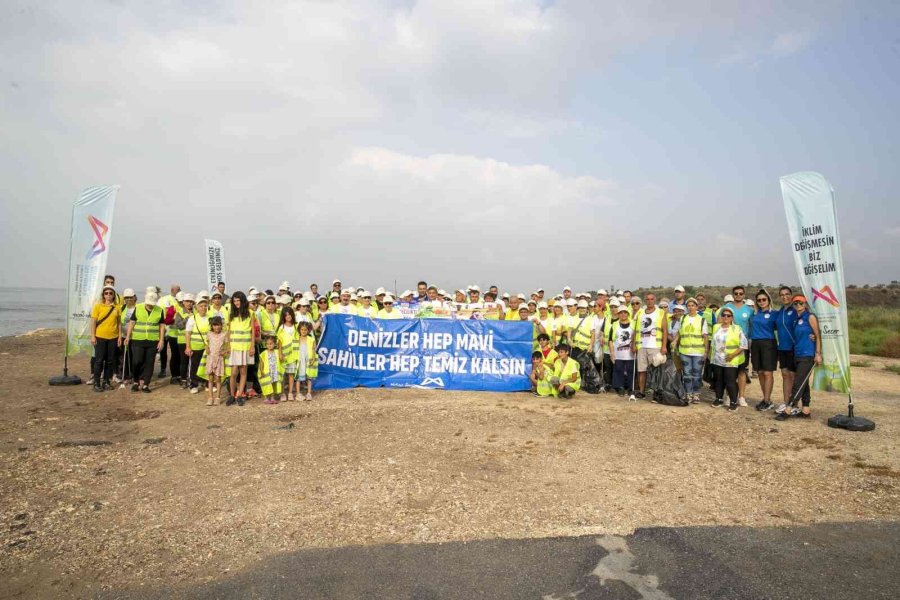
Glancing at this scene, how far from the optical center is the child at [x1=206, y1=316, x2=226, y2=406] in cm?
818

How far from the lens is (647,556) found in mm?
3664

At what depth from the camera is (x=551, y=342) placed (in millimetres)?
9844

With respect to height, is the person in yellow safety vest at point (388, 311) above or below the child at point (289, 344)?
above

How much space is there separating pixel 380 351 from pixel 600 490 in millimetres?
5828

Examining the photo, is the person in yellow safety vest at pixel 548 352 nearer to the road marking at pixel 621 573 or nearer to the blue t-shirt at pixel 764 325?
the blue t-shirt at pixel 764 325

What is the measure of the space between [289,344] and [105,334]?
346 cm

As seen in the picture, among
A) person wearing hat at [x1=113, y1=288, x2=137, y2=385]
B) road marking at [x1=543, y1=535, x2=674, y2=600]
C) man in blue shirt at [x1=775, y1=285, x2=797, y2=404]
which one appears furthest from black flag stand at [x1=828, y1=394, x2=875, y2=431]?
person wearing hat at [x1=113, y1=288, x2=137, y2=385]

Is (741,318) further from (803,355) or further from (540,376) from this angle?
(540,376)

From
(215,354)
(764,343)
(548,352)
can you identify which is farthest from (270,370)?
(764,343)

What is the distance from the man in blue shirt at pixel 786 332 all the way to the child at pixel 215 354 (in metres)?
8.80

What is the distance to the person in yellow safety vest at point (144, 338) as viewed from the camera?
29.5 ft

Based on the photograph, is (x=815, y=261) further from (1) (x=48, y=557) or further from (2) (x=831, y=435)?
(1) (x=48, y=557)

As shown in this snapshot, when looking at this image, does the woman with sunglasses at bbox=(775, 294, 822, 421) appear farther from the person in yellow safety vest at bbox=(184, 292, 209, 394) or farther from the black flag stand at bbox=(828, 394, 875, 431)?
the person in yellow safety vest at bbox=(184, 292, 209, 394)

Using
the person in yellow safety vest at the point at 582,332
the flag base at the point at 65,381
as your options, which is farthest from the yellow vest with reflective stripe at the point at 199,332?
the person in yellow safety vest at the point at 582,332
